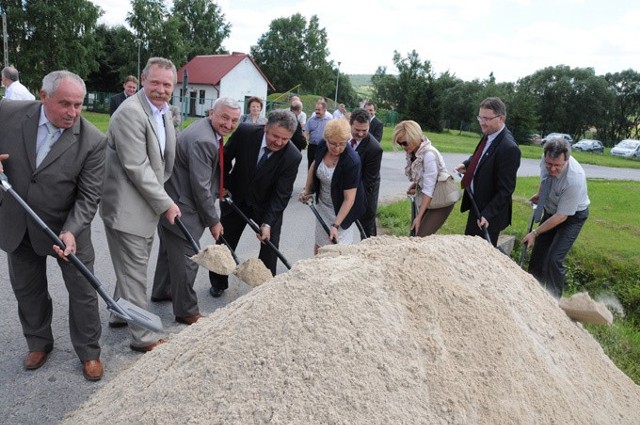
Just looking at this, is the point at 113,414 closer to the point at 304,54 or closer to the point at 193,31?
the point at 193,31

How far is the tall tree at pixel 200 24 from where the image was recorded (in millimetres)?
56906

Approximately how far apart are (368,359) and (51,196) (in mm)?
2315

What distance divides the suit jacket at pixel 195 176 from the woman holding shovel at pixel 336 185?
3.10 feet

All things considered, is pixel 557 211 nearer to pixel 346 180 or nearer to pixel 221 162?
pixel 346 180

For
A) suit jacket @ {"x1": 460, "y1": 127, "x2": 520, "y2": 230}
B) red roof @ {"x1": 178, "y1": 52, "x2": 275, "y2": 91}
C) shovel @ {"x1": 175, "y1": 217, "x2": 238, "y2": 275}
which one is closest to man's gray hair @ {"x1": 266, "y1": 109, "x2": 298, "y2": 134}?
shovel @ {"x1": 175, "y1": 217, "x2": 238, "y2": 275}

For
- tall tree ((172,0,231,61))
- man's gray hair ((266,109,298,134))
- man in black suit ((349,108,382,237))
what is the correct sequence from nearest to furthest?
man's gray hair ((266,109,298,134))
man in black suit ((349,108,382,237))
tall tree ((172,0,231,61))

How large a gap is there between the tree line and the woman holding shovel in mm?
35196

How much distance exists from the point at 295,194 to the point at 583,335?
23.7 feet

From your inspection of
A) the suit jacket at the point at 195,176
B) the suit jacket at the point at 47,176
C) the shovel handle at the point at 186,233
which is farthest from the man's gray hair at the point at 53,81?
the shovel handle at the point at 186,233

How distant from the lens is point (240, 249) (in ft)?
21.6

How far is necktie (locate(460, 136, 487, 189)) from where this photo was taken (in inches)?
199

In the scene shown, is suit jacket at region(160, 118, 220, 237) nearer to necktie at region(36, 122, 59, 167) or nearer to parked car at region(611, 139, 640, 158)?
necktie at region(36, 122, 59, 167)

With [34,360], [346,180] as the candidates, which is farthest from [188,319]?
[346,180]

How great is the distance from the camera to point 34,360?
3.51 metres
